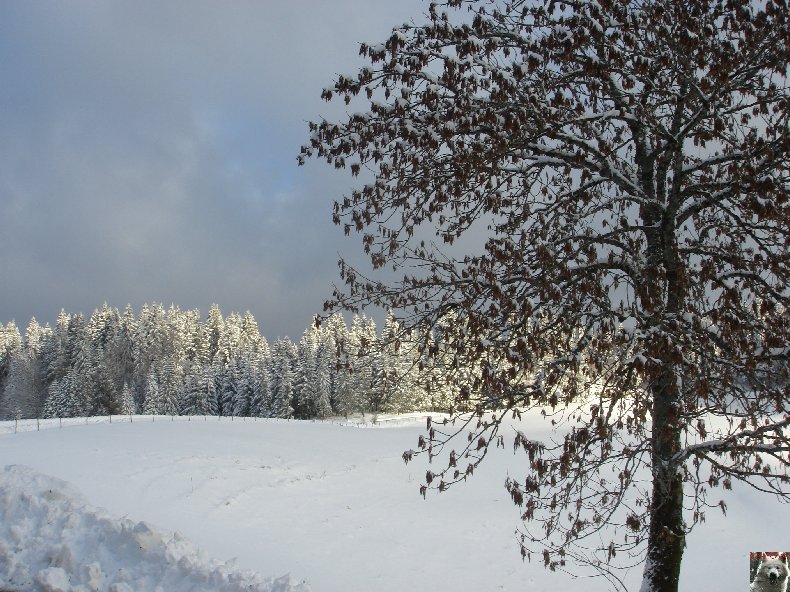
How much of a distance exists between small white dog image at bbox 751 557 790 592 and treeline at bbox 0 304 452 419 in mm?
49418

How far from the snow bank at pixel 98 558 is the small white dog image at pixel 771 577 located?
523cm

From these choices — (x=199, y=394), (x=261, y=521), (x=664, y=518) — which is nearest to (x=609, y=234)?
(x=664, y=518)

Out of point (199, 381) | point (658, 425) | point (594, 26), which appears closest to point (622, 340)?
point (658, 425)

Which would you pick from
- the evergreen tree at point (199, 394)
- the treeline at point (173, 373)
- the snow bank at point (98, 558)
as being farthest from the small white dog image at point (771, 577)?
the evergreen tree at point (199, 394)

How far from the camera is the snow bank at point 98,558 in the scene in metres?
7.09

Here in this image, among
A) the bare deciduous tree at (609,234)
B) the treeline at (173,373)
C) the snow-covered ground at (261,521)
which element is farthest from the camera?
the treeline at (173,373)

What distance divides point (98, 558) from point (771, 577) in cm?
826

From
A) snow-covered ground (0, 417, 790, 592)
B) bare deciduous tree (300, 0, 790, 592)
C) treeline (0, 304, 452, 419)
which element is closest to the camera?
bare deciduous tree (300, 0, 790, 592)

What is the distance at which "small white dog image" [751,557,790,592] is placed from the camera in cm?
537

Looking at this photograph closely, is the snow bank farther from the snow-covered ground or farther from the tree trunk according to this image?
the tree trunk

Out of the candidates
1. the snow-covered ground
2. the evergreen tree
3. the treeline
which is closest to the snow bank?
the snow-covered ground

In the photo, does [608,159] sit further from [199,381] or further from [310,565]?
[199,381]

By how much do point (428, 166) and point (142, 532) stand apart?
271 inches

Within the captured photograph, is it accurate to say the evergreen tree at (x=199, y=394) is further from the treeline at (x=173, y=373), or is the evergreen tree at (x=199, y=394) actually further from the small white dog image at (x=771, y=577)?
the small white dog image at (x=771, y=577)
